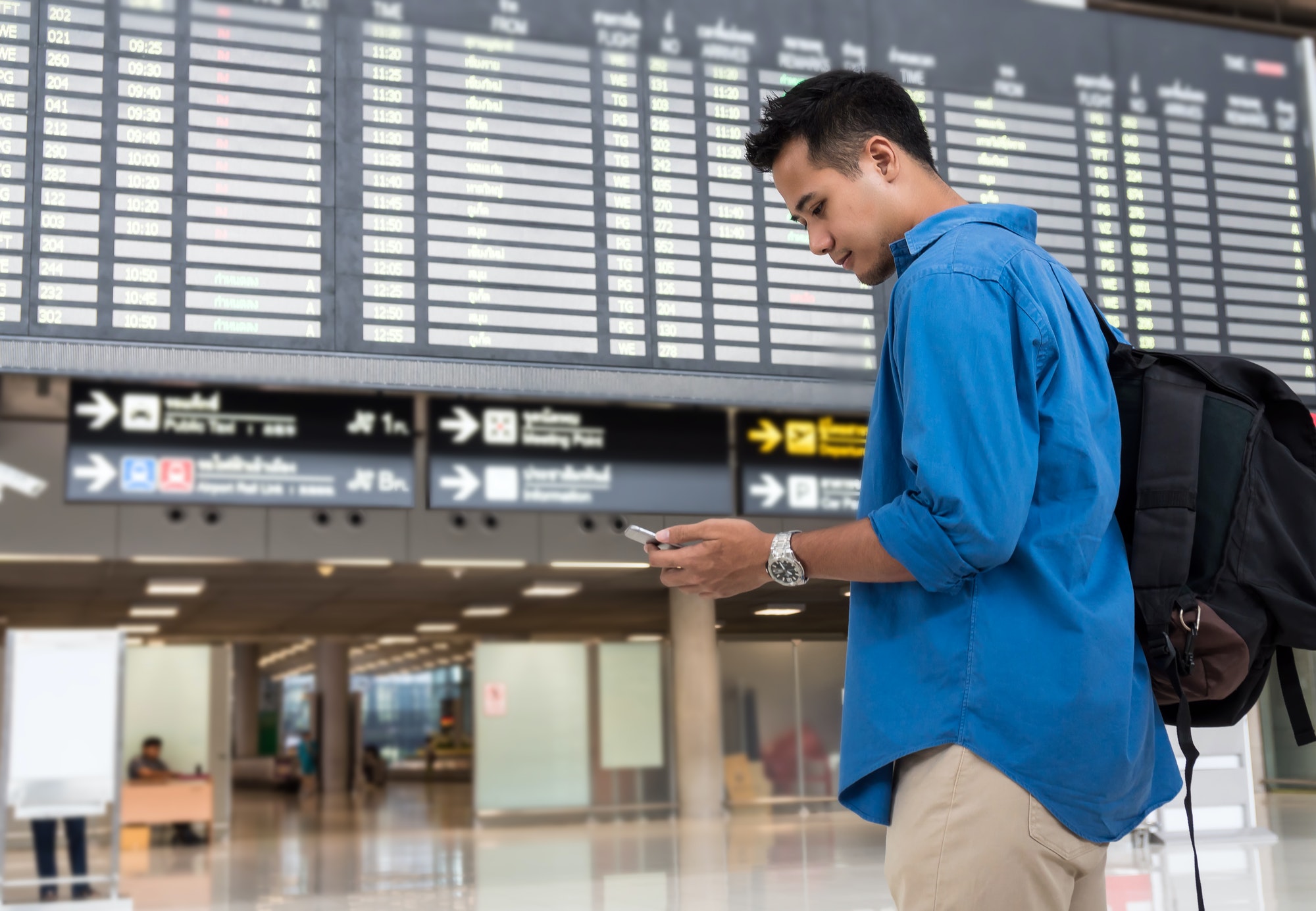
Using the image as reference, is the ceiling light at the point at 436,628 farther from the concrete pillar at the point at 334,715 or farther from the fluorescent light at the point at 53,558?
the fluorescent light at the point at 53,558

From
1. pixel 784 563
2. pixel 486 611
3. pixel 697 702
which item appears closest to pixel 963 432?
pixel 784 563

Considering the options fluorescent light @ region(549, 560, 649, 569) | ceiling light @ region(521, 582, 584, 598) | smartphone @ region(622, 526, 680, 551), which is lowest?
smartphone @ region(622, 526, 680, 551)

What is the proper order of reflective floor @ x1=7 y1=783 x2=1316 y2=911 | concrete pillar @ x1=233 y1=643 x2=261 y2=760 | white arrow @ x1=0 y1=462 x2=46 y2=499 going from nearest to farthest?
reflective floor @ x1=7 y1=783 x2=1316 y2=911, white arrow @ x1=0 y1=462 x2=46 y2=499, concrete pillar @ x1=233 y1=643 x2=261 y2=760

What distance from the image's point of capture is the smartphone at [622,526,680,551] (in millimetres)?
1442

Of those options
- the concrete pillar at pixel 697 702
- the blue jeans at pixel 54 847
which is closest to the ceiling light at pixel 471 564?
the concrete pillar at pixel 697 702

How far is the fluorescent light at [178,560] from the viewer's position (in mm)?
10578

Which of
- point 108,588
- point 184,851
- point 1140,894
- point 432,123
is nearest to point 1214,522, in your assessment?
point 432,123

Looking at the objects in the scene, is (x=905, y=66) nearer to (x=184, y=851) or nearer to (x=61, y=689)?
(x=61, y=689)

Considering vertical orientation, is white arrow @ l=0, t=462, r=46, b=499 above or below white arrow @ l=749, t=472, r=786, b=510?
above

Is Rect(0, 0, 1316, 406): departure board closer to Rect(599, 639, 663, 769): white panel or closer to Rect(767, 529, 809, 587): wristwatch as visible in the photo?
Rect(767, 529, 809, 587): wristwatch

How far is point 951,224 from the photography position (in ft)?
4.70

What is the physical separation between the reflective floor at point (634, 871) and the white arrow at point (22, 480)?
2672 millimetres

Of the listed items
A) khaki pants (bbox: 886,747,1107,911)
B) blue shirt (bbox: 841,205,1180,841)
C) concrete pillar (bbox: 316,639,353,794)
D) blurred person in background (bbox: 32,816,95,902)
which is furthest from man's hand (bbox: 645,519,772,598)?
concrete pillar (bbox: 316,639,353,794)

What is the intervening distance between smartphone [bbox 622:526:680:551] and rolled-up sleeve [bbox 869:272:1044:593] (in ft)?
0.84
